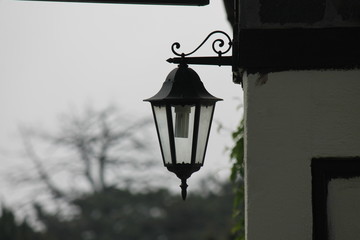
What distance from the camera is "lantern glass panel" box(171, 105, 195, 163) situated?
5.13m

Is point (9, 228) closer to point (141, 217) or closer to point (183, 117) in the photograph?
point (141, 217)

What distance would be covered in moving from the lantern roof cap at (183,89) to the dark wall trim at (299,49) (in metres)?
0.61

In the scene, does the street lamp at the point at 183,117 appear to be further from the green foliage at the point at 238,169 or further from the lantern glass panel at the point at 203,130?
the green foliage at the point at 238,169

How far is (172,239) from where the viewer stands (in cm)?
3809

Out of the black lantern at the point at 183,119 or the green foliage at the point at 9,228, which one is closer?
the black lantern at the point at 183,119

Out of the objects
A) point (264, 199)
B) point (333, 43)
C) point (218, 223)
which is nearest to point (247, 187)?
point (264, 199)

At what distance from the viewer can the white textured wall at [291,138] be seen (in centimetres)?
439

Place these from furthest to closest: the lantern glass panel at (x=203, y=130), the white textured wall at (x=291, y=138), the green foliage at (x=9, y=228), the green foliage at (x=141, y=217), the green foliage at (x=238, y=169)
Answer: the green foliage at (x=141, y=217) → the green foliage at (x=9, y=228) → the green foliage at (x=238, y=169) → the lantern glass panel at (x=203, y=130) → the white textured wall at (x=291, y=138)

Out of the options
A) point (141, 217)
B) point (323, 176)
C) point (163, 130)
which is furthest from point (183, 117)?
point (141, 217)

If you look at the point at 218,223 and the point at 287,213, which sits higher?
the point at 287,213

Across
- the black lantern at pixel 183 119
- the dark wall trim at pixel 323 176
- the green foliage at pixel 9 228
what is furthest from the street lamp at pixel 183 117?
the green foliage at pixel 9 228

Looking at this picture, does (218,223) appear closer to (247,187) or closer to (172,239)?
(172,239)

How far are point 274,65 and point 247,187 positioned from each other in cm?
57

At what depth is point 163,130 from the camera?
17.0 feet
